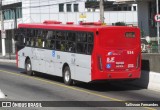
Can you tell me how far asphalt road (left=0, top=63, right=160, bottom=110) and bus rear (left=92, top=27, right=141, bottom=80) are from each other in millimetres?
739

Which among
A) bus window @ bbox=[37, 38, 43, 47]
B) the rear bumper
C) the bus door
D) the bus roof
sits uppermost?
the bus roof

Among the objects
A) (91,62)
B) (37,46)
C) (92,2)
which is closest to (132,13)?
(92,2)

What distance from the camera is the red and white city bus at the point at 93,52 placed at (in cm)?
1989

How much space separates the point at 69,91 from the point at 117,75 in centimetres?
207

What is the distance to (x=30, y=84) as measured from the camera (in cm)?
2272

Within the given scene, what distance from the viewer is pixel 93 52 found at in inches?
784

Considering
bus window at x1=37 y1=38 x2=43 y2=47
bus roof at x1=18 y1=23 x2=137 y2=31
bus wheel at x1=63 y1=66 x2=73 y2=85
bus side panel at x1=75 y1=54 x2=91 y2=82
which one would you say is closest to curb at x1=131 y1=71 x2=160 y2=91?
bus roof at x1=18 y1=23 x2=137 y2=31

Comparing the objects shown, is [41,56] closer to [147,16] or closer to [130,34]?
[130,34]

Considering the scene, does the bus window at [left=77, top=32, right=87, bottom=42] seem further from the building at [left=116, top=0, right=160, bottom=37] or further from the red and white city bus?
the building at [left=116, top=0, right=160, bottom=37]

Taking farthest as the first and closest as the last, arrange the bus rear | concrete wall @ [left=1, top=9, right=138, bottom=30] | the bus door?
concrete wall @ [left=1, top=9, right=138, bottom=30] → the bus door → the bus rear

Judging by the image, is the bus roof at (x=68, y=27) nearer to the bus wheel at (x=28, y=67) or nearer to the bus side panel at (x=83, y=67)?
the bus side panel at (x=83, y=67)

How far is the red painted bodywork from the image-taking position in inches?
781

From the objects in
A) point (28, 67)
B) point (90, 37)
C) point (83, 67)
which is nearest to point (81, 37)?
point (90, 37)

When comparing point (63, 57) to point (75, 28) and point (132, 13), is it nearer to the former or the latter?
point (75, 28)
